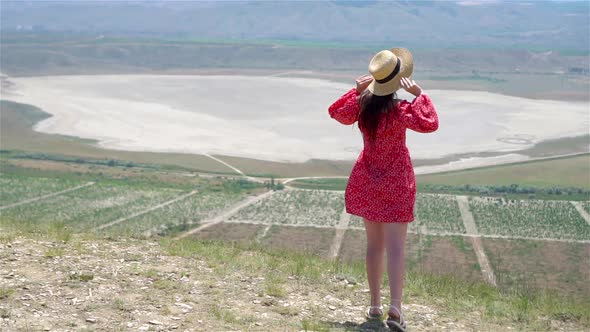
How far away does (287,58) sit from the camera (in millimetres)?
102312

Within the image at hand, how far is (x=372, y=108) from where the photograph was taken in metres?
5.16

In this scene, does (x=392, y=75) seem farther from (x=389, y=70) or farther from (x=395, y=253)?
(x=395, y=253)

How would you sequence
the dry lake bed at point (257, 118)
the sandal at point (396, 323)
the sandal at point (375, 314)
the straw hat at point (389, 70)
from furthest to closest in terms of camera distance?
the dry lake bed at point (257, 118) → the sandal at point (375, 314) → the sandal at point (396, 323) → the straw hat at point (389, 70)

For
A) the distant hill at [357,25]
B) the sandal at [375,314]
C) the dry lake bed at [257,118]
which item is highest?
the distant hill at [357,25]

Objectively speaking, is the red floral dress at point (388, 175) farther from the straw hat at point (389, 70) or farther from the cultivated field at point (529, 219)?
the cultivated field at point (529, 219)

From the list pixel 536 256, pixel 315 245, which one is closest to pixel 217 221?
pixel 315 245

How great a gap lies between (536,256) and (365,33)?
156 meters

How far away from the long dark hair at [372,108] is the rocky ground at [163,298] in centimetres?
141

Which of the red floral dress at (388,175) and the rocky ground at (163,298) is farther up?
the red floral dress at (388,175)

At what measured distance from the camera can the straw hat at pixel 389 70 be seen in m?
5.03

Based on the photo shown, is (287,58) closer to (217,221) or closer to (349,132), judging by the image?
(349,132)

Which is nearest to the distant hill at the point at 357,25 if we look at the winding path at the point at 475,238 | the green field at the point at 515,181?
the green field at the point at 515,181

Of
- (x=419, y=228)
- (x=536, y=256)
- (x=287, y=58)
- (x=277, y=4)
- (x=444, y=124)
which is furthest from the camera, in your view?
(x=277, y=4)

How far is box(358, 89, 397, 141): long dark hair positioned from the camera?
514 centimetres
